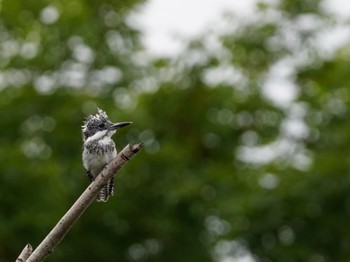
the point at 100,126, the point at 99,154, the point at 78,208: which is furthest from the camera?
the point at 100,126

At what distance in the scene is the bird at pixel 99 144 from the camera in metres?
8.01

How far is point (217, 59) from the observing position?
80.8 ft

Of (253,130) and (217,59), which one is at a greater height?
(217,59)

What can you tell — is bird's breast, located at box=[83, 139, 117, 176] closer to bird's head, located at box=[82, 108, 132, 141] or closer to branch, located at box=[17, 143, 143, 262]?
bird's head, located at box=[82, 108, 132, 141]

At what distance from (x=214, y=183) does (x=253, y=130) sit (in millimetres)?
2031

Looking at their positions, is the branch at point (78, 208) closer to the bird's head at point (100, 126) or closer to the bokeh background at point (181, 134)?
the bird's head at point (100, 126)

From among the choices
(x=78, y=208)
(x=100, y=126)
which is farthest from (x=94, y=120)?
(x=78, y=208)

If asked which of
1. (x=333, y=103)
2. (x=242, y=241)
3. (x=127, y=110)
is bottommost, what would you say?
(x=242, y=241)

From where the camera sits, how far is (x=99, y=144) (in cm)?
807

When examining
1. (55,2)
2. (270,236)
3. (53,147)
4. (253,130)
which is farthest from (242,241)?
(55,2)

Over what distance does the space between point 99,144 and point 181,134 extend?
15071mm

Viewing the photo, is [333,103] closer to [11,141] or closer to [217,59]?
[217,59]

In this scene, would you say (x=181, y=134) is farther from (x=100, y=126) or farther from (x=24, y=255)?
(x=24, y=255)

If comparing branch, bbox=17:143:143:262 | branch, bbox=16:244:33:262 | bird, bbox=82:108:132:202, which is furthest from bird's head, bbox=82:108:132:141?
branch, bbox=17:143:143:262
